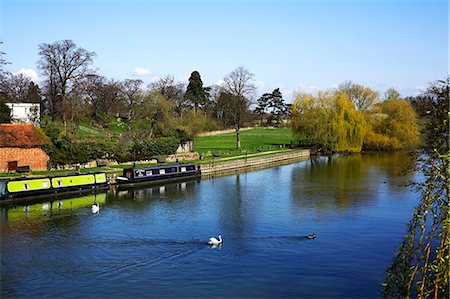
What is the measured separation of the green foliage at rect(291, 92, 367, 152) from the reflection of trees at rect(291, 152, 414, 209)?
10.2ft

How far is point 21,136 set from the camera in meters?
41.0

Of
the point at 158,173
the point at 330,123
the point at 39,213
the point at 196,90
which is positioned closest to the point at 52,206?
the point at 39,213

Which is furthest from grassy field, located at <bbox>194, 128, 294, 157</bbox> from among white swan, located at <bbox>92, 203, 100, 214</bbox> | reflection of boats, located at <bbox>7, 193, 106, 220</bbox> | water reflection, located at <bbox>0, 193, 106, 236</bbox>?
white swan, located at <bbox>92, 203, 100, 214</bbox>

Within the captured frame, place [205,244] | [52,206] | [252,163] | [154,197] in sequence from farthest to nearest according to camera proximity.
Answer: [252,163] → [154,197] → [52,206] → [205,244]

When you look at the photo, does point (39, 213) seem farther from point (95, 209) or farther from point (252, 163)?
point (252, 163)

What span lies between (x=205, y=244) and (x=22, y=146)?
22.2m

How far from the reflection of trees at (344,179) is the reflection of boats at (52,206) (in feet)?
46.5

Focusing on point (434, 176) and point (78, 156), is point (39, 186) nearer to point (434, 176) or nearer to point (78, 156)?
point (78, 156)

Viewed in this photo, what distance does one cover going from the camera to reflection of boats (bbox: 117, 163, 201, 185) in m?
41.2

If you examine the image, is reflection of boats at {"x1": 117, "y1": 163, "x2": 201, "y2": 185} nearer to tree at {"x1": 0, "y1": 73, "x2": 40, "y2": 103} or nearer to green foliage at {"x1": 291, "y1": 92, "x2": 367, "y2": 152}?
green foliage at {"x1": 291, "y1": 92, "x2": 367, "y2": 152}

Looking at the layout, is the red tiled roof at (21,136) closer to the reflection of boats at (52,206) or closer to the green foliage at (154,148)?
the reflection of boats at (52,206)

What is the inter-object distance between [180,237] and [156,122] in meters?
35.4

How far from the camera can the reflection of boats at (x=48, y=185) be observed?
33.0 metres

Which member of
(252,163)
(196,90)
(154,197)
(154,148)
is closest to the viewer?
(154,197)
